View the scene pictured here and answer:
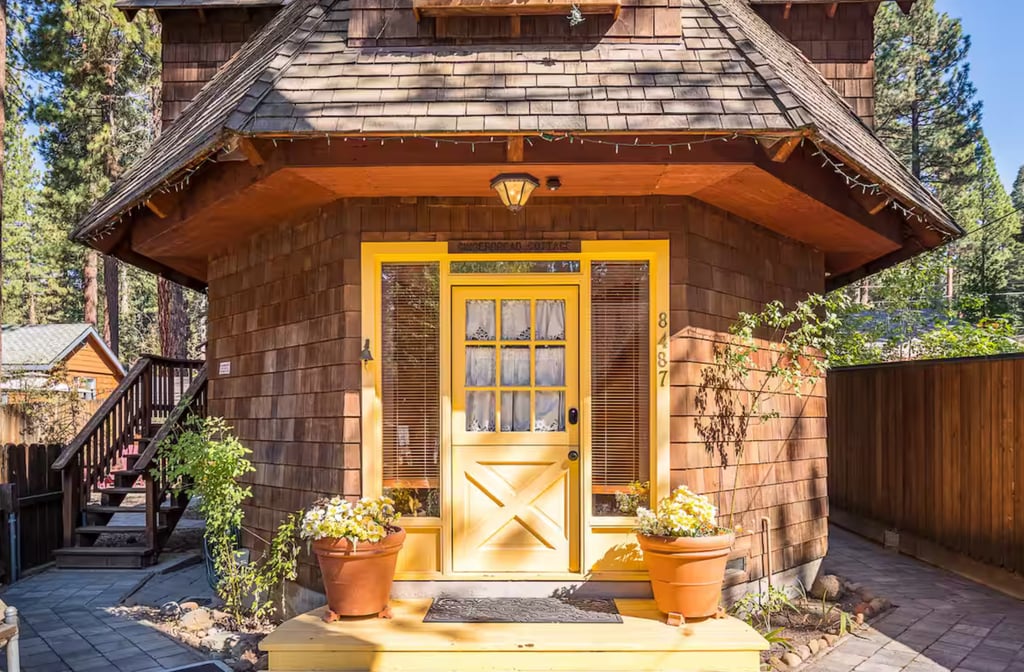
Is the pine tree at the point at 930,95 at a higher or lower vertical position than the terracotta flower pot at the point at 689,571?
higher

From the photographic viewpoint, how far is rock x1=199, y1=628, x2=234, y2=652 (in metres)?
4.38

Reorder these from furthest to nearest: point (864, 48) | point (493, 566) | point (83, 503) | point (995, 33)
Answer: point (995, 33) → point (83, 503) → point (864, 48) → point (493, 566)

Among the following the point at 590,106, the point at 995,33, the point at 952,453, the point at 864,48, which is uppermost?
the point at 995,33

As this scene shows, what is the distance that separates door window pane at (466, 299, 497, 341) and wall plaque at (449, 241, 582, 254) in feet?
1.07

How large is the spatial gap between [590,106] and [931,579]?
4.90 metres

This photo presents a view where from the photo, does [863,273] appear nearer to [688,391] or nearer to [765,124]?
[688,391]

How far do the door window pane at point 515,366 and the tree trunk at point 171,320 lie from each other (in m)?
8.71

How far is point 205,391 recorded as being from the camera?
7.39m

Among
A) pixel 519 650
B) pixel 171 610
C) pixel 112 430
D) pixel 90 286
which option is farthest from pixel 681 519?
pixel 90 286

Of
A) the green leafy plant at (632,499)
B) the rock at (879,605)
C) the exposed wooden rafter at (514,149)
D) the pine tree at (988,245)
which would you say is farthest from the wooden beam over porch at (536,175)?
the pine tree at (988,245)

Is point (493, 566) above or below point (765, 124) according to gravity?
below

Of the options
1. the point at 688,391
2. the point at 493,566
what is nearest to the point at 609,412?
the point at 688,391

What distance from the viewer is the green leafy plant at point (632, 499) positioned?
4449 mm

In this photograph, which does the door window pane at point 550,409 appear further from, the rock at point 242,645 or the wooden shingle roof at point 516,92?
the rock at point 242,645
